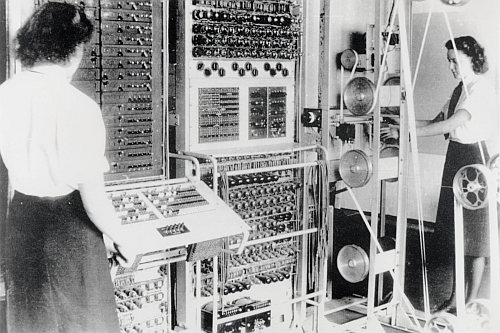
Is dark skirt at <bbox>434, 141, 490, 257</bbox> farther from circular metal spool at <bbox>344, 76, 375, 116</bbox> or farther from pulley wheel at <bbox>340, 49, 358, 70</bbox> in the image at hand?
pulley wheel at <bbox>340, 49, 358, 70</bbox>

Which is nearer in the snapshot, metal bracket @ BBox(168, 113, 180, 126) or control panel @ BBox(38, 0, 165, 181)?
control panel @ BBox(38, 0, 165, 181)

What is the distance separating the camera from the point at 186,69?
3572 mm

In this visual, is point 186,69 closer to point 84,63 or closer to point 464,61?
point 84,63

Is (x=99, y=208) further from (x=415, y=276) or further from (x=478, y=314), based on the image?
(x=415, y=276)

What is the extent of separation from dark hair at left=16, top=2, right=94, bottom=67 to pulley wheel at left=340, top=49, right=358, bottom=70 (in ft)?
10.2

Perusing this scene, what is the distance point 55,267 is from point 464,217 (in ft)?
9.27

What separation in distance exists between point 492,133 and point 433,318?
131 cm

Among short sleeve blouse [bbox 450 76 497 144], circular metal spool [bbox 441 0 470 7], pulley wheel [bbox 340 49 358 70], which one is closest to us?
circular metal spool [bbox 441 0 470 7]

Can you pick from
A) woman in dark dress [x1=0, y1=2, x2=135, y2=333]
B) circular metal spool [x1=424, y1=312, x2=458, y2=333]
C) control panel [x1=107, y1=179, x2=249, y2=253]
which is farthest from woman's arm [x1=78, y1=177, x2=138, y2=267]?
circular metal spool [x1=424, y1=312, x2=458, y2=333]

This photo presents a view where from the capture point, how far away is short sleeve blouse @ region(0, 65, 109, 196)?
2279mm

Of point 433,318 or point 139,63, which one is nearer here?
point 139,63

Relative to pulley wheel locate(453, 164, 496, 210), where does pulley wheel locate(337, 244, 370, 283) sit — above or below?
below

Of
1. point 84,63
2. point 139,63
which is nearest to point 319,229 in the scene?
point 139,63

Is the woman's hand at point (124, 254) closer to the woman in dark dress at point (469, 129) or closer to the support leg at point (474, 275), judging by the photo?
the woman in dark dress at point (469, 129)
